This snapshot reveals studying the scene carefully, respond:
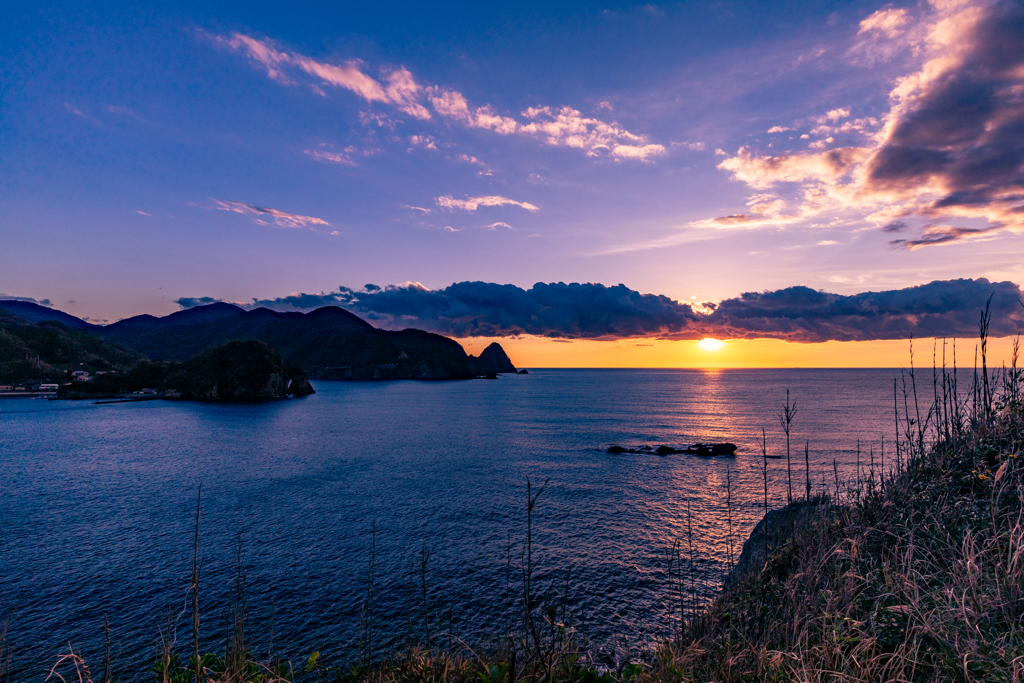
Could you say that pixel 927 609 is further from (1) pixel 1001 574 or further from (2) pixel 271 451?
(2) pixel 271 451

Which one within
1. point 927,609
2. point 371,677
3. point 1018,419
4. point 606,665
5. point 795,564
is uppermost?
point 1018,419

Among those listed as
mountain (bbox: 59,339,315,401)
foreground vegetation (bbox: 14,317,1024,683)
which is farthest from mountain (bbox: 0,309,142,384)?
foreground vegetation (bbox: 14,317,1024,683)

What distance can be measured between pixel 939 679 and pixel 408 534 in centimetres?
2420

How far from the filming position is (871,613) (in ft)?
19.9

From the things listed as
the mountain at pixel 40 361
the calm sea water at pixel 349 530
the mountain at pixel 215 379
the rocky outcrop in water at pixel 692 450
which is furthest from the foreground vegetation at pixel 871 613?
the mountain at pixel 40 361

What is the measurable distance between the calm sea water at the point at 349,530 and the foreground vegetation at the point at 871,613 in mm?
2687

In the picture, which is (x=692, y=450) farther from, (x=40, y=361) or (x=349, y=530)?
(x=40, y=361)

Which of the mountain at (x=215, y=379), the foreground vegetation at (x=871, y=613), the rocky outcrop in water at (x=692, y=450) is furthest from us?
the mountain at (x=215, y=379)

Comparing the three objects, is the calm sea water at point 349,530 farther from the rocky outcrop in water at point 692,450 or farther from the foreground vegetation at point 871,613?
the foreground vegetation at point 871,613

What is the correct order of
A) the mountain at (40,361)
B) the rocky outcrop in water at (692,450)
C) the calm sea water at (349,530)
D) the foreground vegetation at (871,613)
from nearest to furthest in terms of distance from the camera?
the foreground vegetation at (871,613) < the calm sea water at (349,530) < the rocky outcrop in water at (692,450) < the mountain at (40,361)

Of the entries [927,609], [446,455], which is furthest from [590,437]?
[927,609]

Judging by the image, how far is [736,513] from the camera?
1118 inches

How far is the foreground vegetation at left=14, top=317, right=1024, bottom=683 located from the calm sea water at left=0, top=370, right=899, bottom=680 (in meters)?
2.69

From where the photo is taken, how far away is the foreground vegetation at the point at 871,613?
4.91 meters
